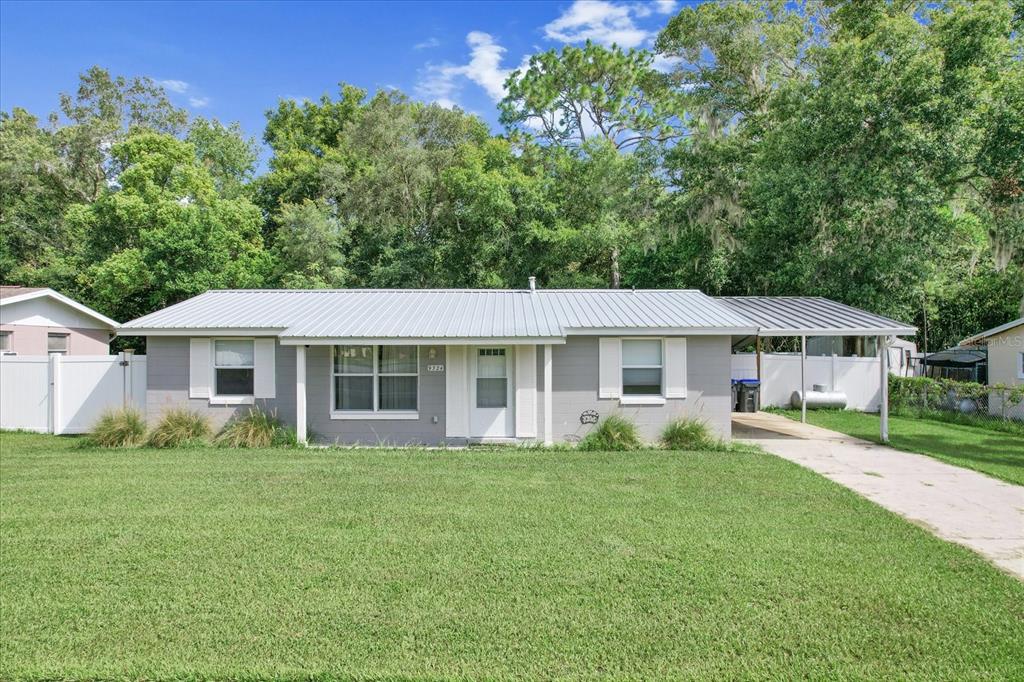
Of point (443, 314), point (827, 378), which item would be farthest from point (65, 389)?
point (827, 378)

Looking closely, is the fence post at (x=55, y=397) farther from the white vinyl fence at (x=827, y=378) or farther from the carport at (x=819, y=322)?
the white vinyl fence at (x=827, y=378)

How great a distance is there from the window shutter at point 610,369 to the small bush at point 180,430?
8069mm

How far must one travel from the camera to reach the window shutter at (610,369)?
1233 centimetres

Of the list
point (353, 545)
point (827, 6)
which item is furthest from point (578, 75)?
point (353, 545)

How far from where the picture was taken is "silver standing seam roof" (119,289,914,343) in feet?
39.2

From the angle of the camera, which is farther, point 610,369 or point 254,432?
point 610,369

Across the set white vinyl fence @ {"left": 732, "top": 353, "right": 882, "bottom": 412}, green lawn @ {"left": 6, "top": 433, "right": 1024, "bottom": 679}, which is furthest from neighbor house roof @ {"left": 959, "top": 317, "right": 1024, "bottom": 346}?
green lawn @ {"left": 6, "top": 433, "right": 1024, "bottom": 679}

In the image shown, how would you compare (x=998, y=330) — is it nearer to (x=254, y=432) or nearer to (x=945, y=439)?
(x=945, y=439)

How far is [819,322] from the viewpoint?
44.2 ft

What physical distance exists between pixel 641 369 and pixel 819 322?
4481 millimetres

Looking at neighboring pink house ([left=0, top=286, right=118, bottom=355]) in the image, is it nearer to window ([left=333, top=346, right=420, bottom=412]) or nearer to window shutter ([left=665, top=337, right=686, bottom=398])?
window ([left=333, top=346, right=420, bottom=412])

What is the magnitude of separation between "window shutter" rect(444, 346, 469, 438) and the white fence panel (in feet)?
30.8

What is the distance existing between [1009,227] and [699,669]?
64.3ft

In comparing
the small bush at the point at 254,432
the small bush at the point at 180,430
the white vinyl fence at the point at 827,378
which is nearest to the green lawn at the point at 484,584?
the small bush at the point at 180,430
